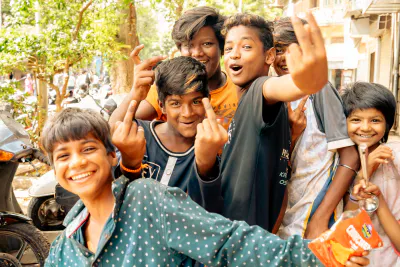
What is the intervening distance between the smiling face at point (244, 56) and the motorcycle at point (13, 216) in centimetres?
220

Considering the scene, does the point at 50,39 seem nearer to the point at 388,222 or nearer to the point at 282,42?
the point at 282,42

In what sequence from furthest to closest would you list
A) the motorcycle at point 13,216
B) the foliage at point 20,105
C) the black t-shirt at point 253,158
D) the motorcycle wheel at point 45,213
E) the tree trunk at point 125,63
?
the tree trunk at point 125,63 < the foliage at point 20,105 < the motorcycle wheel at point 45,213 < the motorcycle at point 13,216 < the black t-shirt at point 253,158

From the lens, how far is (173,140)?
2.05 metres

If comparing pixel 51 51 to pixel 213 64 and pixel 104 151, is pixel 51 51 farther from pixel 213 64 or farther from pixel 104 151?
pixel 104 151

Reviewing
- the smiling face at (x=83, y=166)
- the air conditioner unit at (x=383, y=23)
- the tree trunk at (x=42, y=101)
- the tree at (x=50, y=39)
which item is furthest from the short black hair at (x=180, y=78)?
the air conditioner unit at (x=383, y=23)

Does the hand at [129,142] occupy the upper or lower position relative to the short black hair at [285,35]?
lower

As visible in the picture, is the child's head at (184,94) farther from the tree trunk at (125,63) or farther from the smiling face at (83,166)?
the tree trunk at (125,63)

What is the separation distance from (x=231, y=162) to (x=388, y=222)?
76 centimetres

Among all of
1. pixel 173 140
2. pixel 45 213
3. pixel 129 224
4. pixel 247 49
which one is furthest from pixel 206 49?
pixel 45 213

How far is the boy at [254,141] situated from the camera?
5.58ft

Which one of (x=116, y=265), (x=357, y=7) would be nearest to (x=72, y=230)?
(x=116, y=265)

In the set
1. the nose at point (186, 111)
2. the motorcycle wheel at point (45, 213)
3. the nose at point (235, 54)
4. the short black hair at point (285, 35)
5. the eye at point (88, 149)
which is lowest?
the motorcycle wheel at point (45, 213)

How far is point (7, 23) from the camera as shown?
6.42 meters

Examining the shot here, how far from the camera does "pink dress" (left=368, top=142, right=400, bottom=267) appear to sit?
2.10 metres
